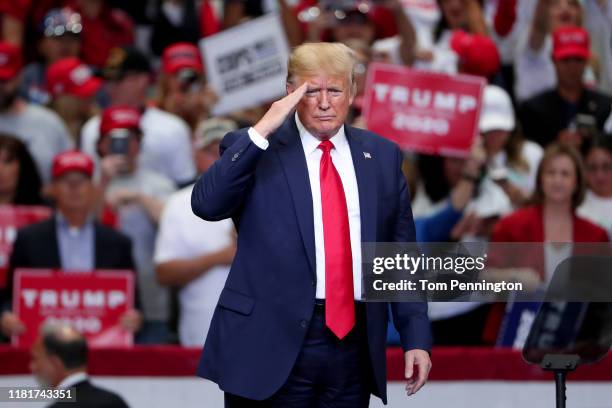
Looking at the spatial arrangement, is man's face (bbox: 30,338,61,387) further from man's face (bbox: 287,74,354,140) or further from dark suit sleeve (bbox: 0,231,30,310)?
man's face (bbox: 287,74,354,140)

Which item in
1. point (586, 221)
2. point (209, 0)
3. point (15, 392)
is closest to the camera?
point (15, 392)

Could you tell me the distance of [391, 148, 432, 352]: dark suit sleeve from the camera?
13.6ft

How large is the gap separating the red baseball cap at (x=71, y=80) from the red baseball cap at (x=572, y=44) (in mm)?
2963

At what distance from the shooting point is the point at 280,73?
28.3 ft

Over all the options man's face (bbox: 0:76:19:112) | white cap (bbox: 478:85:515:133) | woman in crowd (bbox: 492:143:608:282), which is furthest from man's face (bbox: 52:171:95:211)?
white cap (bbox: 478:85:515:133)

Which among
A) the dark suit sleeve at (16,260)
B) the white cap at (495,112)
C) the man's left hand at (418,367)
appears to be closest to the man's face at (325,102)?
the man's left hand at (418,367)

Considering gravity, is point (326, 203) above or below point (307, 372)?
above

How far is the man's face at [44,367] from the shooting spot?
5.69m

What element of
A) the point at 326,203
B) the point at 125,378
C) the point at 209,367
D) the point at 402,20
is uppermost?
the point at 402,20

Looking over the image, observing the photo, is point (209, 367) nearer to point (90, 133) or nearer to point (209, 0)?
point (90, 133)

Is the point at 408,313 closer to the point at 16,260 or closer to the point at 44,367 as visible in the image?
the point at 44,367

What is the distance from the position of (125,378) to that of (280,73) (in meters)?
2.88

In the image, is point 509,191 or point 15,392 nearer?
point 15,392

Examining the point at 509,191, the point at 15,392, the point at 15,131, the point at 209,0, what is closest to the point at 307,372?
the point at 15,392
